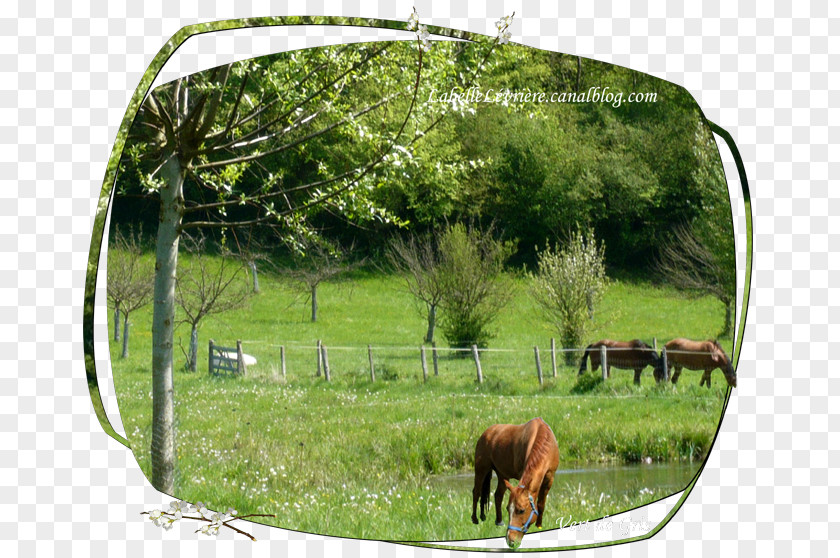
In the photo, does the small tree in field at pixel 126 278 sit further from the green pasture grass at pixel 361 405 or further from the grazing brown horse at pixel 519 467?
the grazing brown horse at pixel 519 467

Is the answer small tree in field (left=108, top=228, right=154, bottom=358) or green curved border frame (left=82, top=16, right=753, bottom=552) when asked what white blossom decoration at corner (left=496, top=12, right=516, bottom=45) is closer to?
green curved border frame (left=82, top=16, right=753, bottom=552)

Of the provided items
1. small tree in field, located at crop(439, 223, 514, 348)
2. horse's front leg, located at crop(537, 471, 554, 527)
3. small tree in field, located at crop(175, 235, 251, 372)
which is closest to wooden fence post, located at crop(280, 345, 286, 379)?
small tree in field, located at crop(175, 235, 251, 372)

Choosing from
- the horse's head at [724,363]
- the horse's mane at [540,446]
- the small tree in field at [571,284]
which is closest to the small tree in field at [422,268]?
the small tree in field at [571,284]

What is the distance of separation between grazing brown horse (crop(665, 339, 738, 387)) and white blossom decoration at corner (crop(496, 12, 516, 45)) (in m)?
1.82

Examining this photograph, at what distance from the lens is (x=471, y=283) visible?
579cm

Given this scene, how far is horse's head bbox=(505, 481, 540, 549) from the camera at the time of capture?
5.54 m

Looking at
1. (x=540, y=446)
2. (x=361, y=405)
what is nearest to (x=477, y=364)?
(x=540, y=446)

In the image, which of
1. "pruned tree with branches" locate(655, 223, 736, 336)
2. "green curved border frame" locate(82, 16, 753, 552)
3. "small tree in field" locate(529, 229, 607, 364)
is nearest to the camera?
"green curved border frame" locate(82, 16, 753, 552)

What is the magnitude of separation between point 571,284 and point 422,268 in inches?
31.0

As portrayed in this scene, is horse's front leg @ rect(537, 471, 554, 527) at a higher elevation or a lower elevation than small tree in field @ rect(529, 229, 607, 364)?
lower

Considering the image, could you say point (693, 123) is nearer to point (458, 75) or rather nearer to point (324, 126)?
point (458, 75)

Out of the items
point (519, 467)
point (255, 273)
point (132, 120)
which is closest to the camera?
point (132, 120)

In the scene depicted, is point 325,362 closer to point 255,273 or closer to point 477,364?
point 255,273

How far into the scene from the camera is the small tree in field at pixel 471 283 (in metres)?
5.77
